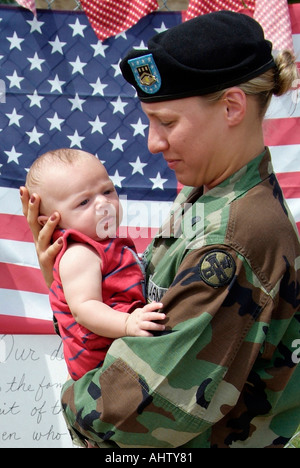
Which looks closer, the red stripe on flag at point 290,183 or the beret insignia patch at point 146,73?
the beret insignia patch at point 146,73

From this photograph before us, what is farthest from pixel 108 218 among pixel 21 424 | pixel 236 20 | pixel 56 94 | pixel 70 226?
pixel 21 424

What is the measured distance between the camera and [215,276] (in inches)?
47.4

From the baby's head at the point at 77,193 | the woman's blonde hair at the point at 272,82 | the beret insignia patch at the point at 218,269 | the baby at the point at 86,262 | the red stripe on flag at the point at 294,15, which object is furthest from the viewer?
the red stripe on flag at the point at 294,15

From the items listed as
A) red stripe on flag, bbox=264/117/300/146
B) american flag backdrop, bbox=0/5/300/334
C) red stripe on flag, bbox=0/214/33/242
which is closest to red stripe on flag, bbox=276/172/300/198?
american flag backdrop, bbox=0/5/300/334

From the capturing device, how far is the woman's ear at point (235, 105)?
4.19 ft

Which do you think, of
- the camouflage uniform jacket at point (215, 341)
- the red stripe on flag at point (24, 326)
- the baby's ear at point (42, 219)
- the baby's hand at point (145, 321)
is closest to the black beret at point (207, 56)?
the camouflage uniform jacket at point (215, 341)

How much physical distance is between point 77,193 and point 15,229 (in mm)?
1522

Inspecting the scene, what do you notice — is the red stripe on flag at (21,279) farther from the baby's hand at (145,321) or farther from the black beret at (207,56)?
the black beret at (207,56)

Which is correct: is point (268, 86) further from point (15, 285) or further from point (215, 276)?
point (15, 285)

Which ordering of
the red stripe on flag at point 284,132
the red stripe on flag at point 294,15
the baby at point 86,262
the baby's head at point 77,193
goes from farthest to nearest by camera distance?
the red stripe on flag at point 284,132
the red stripe on flag at point 294,15
the baby's head at point 77,193
the baby at point 86,262

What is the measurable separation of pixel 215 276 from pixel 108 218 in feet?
1.93

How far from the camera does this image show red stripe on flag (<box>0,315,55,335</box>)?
3148 mm

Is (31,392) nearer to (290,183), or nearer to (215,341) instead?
(290,183)

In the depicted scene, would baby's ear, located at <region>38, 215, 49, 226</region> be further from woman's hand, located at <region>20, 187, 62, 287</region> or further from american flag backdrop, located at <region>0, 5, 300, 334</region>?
american flag backdrop, located at <region>0, 5, 300, 334</region>
